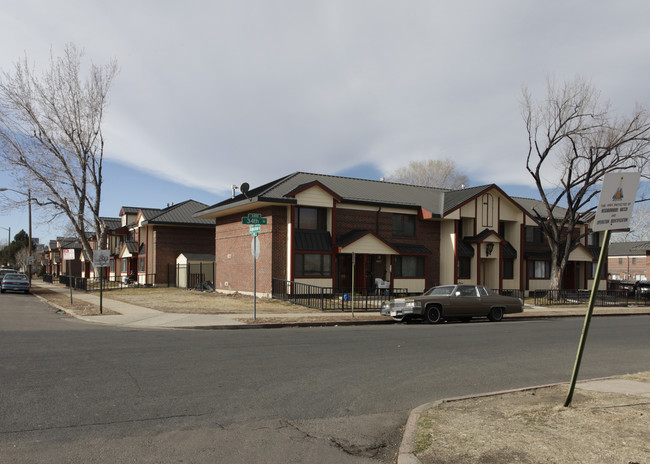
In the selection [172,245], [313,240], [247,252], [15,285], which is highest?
[313,240]

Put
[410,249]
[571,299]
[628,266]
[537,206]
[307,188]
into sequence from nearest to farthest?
[307,188], [410,249], [571,299], [537,206], [628,266]

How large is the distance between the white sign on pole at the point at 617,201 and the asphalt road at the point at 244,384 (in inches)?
127

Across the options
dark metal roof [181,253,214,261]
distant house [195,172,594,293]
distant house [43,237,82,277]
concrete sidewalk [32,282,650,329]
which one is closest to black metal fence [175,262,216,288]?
dark metal roof [181,253,214,261]

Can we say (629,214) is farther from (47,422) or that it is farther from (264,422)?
(47,422)

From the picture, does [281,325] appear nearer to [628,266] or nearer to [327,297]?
[327,297]

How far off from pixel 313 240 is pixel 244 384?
20.7m

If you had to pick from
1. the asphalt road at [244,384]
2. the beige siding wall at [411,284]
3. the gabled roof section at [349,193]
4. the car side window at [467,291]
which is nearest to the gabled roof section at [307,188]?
the gabled roof section at [349,193]

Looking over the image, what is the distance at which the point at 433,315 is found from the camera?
19.1 metres

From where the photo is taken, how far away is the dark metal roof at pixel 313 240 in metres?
28.2

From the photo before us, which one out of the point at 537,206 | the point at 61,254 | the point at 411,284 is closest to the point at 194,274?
the point at 411,284

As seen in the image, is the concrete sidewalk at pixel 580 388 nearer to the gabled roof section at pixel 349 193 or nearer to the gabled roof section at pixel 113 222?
the gabled roof section at pixel 349 193

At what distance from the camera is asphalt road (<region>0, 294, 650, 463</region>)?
209 inches

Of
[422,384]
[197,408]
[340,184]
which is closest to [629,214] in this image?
[422,384]

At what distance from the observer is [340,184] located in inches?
1316
